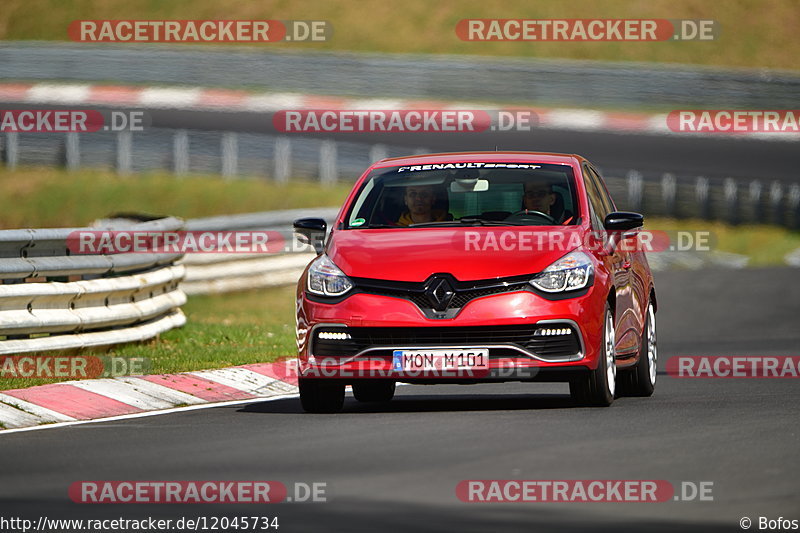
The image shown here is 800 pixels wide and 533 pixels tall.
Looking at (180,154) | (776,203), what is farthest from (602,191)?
(180,154)

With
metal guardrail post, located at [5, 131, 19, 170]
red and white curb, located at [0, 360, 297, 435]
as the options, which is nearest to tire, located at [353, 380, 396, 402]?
red and white curb, located at [0, 360, 297, 435]

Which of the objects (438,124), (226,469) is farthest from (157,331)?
(438,124)

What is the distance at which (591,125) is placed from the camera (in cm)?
3962

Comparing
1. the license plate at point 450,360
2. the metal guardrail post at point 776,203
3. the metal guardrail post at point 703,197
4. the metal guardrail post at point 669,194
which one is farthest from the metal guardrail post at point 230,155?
the license plate at point 450,360

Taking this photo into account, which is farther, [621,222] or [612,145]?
A: [612,145]

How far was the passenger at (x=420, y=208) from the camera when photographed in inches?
457

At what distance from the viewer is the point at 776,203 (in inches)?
1205

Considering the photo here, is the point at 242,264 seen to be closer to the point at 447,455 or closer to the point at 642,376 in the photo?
the point at 642,376

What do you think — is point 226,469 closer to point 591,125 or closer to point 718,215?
point 718,215

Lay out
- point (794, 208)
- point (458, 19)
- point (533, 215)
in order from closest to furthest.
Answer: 1. point (533, 215)
2. point (794, 208)
3. point (458, 19)

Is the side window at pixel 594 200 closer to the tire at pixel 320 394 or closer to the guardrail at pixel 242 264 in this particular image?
the tire at pixel 320 394

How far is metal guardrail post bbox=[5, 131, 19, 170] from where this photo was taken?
3092cm

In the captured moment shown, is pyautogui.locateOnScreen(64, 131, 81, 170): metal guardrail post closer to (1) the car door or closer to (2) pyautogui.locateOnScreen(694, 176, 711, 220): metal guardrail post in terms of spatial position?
(2) pyautogui.locateOnScreen(694, 176, 711, 220): metal guardrail post

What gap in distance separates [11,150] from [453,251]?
70.6 feet
